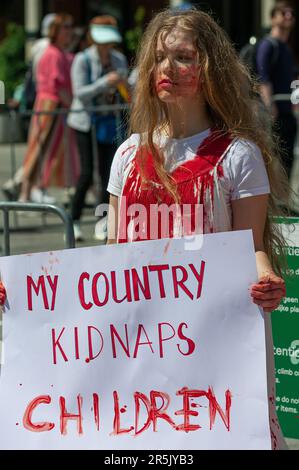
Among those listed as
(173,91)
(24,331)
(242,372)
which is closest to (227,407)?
(242,372)

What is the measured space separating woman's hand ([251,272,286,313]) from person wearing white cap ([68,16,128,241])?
648 centimetres

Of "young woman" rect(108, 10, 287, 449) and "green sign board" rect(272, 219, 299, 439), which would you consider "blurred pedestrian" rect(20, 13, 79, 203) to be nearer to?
"green sign board" rect(272, 219, 299, 439)

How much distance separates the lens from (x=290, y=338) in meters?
4.44

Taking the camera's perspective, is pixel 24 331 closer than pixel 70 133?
Yes

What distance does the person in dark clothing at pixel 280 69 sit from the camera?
32.5 feet

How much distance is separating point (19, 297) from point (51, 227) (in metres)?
7.11

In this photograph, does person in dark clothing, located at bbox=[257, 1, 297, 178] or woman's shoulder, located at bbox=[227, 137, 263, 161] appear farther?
person in dark clothing, located at bbox=[257, 1, 297, 178]

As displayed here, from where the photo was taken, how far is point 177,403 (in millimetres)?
3096

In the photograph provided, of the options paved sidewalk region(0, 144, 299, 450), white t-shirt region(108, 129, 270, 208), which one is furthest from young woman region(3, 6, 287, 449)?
paved sidewalk region(0, 144, 299, 450)

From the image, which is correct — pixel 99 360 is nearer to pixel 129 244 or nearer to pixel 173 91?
pixel 129 244

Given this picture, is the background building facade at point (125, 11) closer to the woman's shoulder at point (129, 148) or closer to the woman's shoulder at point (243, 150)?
the woman's shoulder at point (129, 148)

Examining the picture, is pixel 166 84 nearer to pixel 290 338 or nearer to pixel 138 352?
pixel 138 352

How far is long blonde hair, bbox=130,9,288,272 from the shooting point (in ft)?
10.5

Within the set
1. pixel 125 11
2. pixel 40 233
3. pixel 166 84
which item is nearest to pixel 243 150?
pixel 166 84
